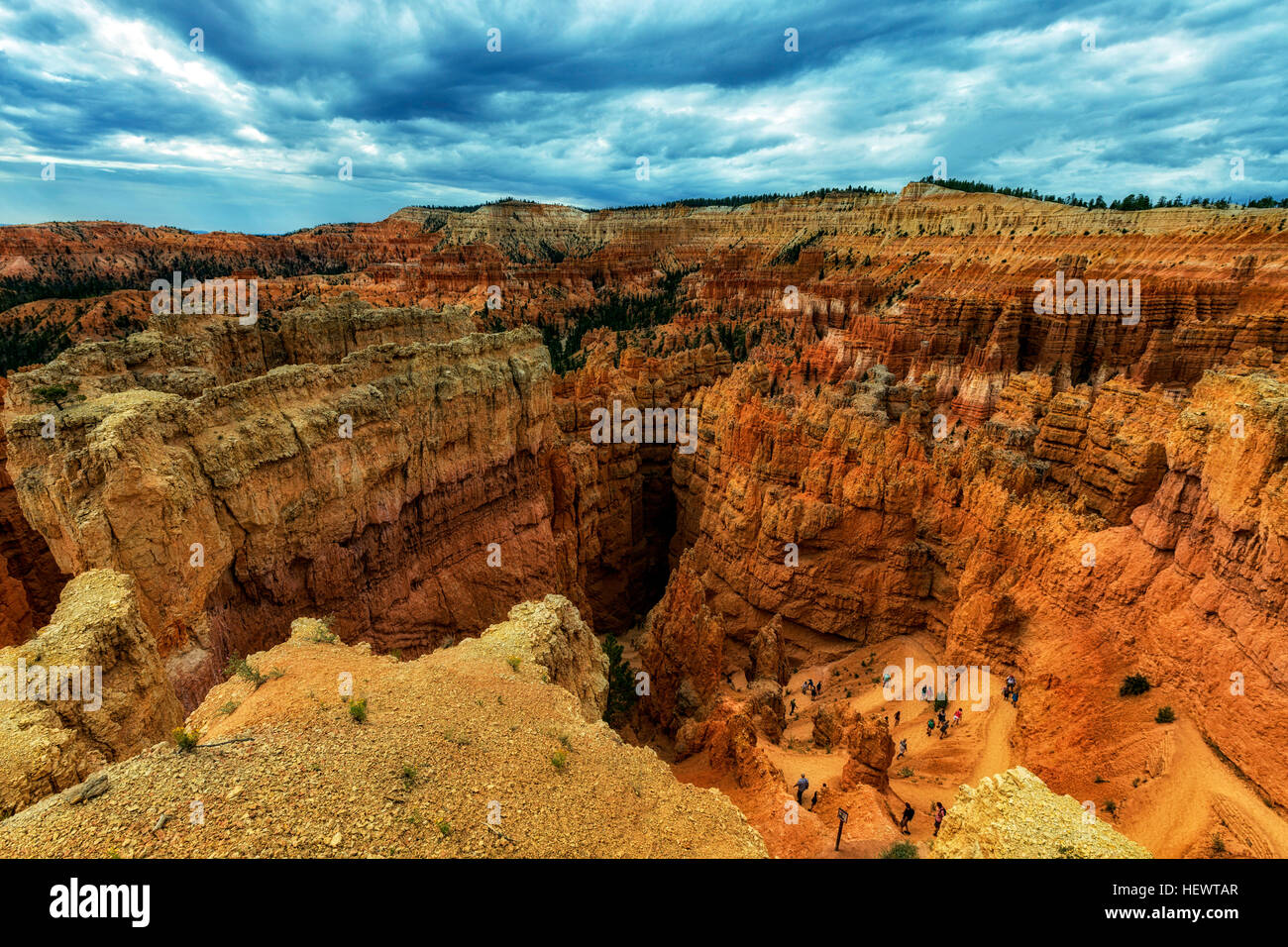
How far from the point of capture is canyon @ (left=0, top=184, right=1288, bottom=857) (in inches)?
430

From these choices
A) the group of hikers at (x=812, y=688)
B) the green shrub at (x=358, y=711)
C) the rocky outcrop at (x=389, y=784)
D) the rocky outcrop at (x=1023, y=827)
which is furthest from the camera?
the group of hikers at (x=812, y=688)

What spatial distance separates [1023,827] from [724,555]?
22495mm

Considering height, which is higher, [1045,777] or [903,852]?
[903,852]

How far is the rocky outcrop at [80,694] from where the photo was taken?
8156mm

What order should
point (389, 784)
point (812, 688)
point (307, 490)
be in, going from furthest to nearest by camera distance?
point (812, 688), point (307, 490), point (389, 784)

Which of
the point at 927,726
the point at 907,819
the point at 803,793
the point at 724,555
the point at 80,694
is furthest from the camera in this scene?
the point at 724,555

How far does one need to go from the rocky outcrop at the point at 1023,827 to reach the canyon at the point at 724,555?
64 mm

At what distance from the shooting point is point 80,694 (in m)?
9.52

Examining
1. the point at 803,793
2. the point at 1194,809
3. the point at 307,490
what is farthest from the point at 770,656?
the point at 307,490

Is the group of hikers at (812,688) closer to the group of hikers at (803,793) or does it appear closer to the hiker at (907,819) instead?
the group of hikers at (803,793)

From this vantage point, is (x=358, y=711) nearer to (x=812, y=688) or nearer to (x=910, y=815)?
(x=910, y=815)

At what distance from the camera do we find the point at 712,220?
147 metres

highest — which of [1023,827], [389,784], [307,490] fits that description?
[307,490]

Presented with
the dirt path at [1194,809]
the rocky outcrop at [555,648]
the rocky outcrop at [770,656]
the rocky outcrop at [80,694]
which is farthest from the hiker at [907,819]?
the rocky outcrop at [80,694]
